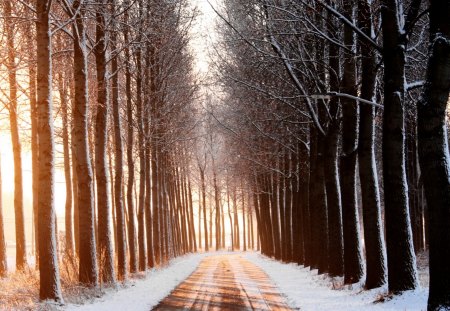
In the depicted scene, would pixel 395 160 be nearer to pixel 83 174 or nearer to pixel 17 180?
pixel 83 174

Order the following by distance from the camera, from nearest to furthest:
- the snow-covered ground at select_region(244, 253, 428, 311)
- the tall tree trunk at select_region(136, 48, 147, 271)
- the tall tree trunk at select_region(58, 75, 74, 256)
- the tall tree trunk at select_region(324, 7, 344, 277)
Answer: the snow-covered ground at select_region(244, 253, 428, 311), the tall tree trunk at select_region(324, 7, 344, 277), the tall tree trunk at select_region(58, 75, 74, 256), the tall tree trunk at select_region(136, 48, 147, 271)

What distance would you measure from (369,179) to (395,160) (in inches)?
87.7

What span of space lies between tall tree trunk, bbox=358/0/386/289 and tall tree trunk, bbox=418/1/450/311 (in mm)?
4468

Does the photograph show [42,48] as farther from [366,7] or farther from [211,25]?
[211,25]

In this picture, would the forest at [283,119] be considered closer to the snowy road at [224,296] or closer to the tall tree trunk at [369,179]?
the tall tree trunk at [369,179]

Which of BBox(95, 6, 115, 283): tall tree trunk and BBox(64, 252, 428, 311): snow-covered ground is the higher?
BBox(95, 6, 115, 283): tall tree trunk

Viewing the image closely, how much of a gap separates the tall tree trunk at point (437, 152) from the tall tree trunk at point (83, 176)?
8.39 metres

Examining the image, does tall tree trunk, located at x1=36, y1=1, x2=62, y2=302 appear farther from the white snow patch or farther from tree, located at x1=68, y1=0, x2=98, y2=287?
tree, located at x1=68, y1=0, x2=98, y2=287

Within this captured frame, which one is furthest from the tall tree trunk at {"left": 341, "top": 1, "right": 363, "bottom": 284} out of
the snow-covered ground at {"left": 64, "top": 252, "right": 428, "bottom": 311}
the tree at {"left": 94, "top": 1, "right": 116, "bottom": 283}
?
the tree at {"left": 94, "top": 1, "right": 116, "bottom": 283}

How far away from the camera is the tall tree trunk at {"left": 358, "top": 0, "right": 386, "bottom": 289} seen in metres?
12.0

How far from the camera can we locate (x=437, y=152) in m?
7.47

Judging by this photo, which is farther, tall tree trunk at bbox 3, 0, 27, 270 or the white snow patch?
tall tree trunk at bbox 3, 0, 27, 270

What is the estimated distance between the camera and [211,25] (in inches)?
893

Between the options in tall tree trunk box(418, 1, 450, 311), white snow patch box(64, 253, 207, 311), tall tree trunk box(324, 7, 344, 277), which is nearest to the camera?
tall tree trunk box(418, 1, 450, 311)
